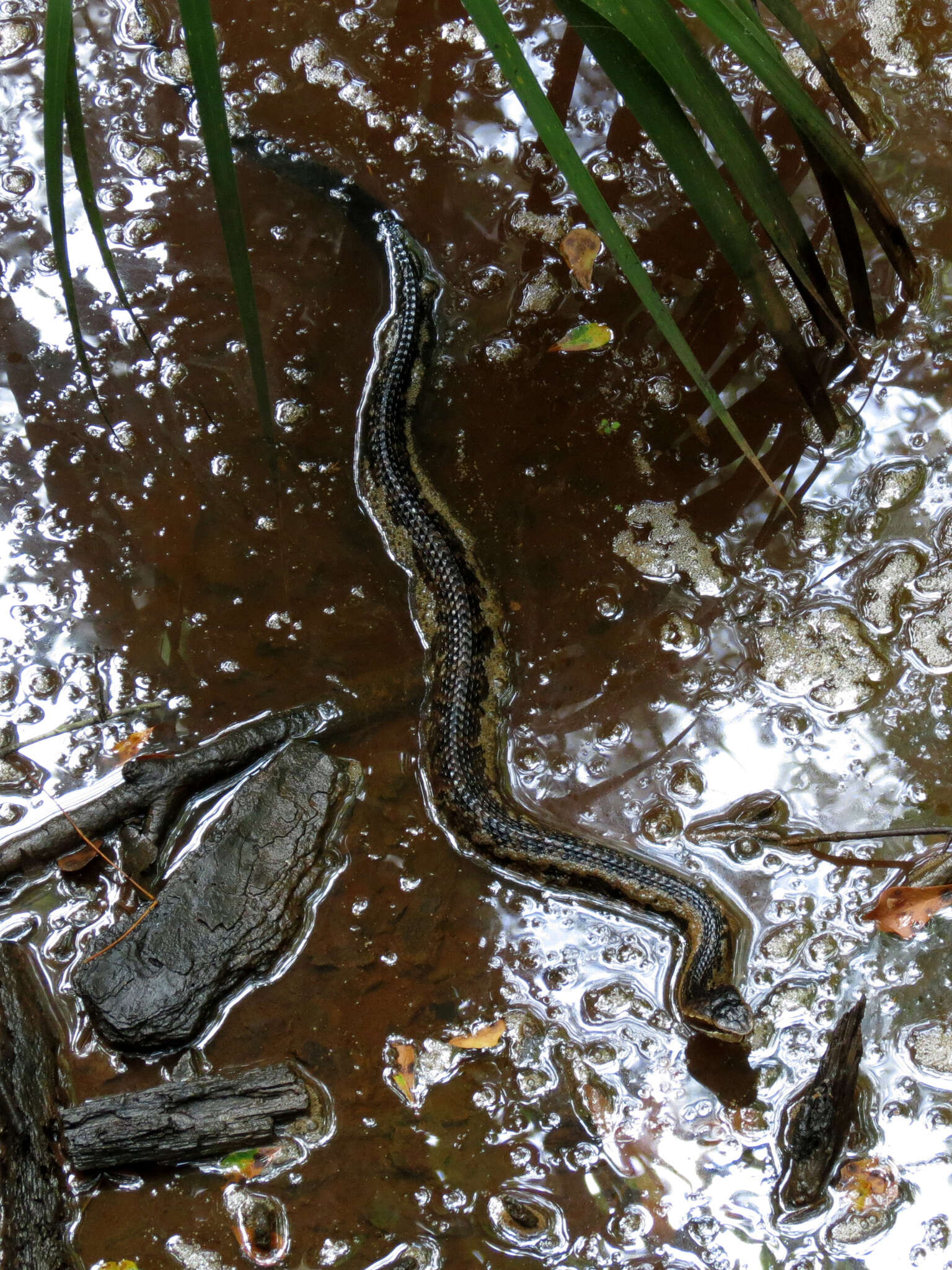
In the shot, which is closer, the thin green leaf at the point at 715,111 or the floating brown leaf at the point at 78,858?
the thin green leaf at the point at 715,111

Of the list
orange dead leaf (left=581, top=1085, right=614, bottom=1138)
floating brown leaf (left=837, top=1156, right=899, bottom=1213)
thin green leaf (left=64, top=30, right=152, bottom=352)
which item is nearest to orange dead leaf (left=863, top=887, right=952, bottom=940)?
floating brown leaf (left=837, top=1156, right=899, bottom=1213)

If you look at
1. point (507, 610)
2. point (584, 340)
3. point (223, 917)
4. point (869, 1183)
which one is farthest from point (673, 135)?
point (869, 1183)

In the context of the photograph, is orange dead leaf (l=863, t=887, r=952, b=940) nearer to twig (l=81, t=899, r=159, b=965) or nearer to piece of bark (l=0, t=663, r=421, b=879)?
piece of bark (l=0, t=663, r=421, b=879)

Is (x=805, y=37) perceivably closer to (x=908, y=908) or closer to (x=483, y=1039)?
(x=908, y=908)

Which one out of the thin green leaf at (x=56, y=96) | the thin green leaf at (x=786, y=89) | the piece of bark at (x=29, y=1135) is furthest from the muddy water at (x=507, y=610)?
the thin green leaf at (x=56, y=96)

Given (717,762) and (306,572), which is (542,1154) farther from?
(306,572)

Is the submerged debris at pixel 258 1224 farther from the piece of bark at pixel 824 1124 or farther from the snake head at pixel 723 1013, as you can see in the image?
the piece of bark at pixel 824 1124
